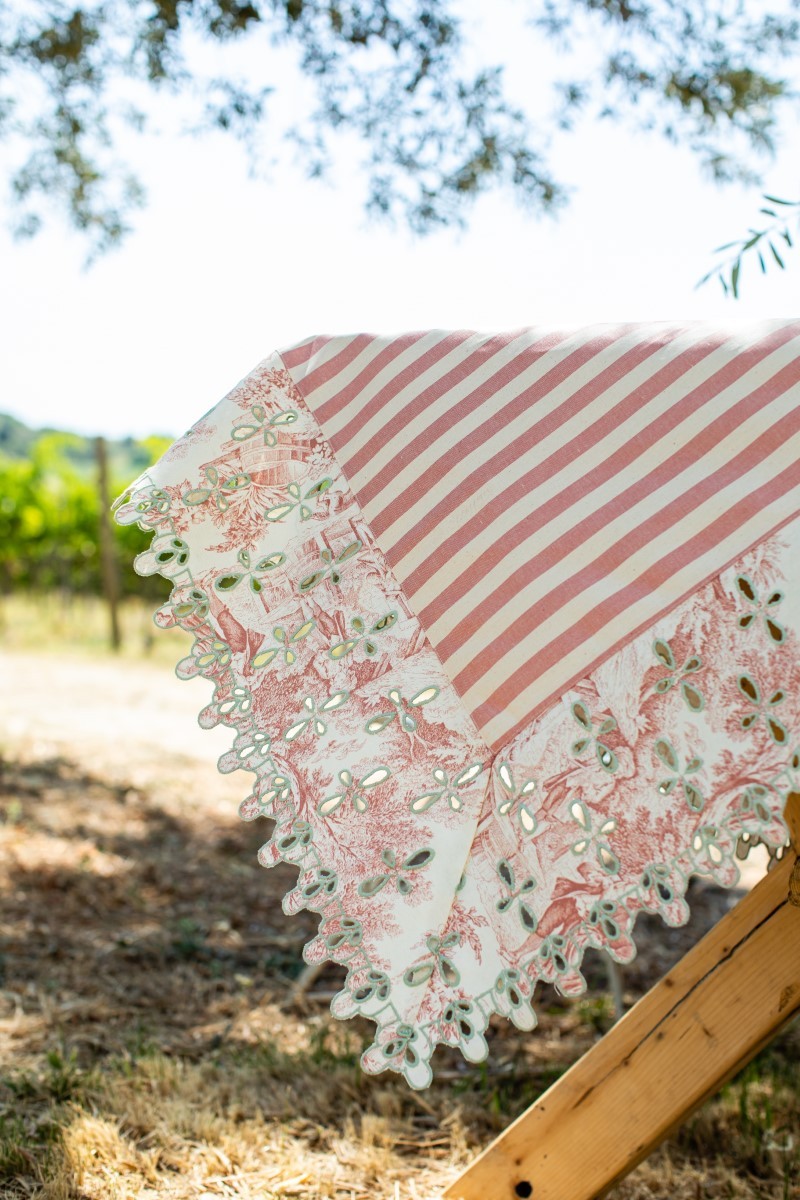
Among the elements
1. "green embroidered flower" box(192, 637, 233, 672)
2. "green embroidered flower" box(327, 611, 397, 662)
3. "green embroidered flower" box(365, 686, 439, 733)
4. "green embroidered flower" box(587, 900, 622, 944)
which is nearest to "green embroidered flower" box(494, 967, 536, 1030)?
"green embroidered flower" box(587, 900, 622, 944)

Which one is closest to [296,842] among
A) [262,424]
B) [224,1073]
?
[262,424]

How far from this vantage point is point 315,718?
134cm

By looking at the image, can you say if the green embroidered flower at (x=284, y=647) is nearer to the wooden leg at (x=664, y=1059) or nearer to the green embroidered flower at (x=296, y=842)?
the green embroidered flower at (x=296, y=842)

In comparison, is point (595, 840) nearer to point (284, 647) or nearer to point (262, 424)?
point (284, 647)

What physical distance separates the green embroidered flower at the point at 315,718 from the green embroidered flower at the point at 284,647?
0.08 m

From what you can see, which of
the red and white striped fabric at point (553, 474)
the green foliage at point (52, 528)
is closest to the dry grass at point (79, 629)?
the green foliage at point (52, 528)

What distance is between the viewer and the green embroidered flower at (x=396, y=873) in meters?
1.27

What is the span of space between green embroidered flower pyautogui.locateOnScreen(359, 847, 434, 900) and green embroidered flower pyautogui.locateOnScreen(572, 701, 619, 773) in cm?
25

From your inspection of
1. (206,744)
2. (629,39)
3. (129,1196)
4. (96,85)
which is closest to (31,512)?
(206,744)

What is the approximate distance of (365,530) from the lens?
1.42 metres

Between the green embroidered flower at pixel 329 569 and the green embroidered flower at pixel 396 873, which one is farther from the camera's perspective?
the green embroidered flower at pixel 329 569

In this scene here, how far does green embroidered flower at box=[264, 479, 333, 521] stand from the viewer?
1.43 metres

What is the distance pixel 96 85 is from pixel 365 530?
4074 millimetres

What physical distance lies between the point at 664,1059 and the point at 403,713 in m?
0.71
